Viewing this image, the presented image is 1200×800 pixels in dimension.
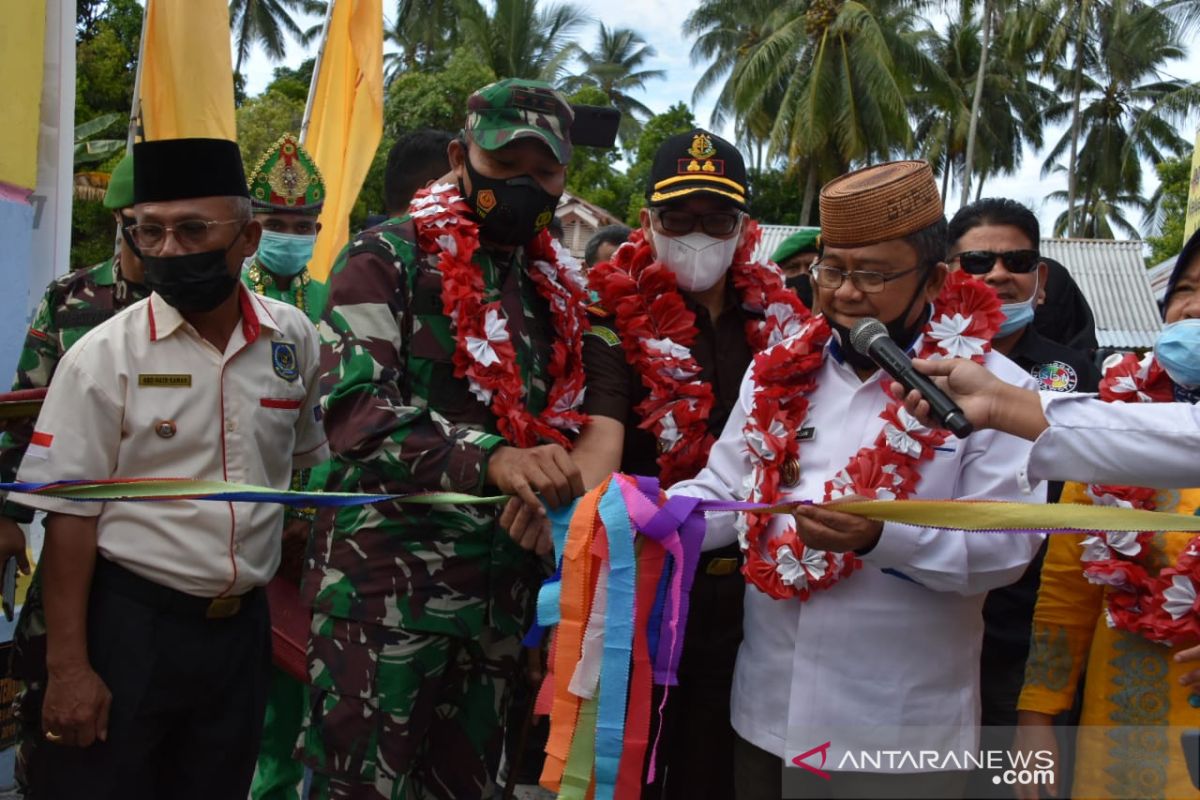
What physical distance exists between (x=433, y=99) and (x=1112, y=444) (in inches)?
970

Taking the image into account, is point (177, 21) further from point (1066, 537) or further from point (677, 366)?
point (1066, 537)

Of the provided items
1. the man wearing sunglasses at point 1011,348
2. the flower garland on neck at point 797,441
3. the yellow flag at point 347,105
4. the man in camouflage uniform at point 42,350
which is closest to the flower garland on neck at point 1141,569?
the flower garland on neck at point 797,441

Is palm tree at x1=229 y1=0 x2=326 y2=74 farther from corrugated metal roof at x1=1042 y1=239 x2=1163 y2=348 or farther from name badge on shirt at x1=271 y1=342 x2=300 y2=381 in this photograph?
name badge on shirt at x1=271 y1=342 x2=300 y2=381

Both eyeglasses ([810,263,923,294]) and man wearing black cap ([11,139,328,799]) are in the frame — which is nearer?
eyeglasses ([810,263,923,294])

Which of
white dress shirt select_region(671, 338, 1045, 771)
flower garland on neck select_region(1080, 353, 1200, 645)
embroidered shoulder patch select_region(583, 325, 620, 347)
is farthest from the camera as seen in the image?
embroidered shoulder patch select_region(583, 325, 620, 347)

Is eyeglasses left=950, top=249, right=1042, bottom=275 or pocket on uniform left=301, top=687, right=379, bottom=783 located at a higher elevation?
eyeglasses left=950, top=249, right=1042, bottom=275

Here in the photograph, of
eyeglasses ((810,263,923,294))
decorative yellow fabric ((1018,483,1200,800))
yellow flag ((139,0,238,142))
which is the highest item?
yellow flag ((139,0,238,142))

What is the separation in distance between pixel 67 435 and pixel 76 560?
33cm

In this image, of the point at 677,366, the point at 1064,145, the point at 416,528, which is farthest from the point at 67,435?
the point at 1064,145

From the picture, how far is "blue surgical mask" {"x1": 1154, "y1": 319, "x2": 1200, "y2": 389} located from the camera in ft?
8.55

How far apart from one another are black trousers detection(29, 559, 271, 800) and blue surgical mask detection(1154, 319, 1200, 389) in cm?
256

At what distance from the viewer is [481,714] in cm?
305

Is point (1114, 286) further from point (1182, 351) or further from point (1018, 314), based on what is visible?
point (1182, 351)

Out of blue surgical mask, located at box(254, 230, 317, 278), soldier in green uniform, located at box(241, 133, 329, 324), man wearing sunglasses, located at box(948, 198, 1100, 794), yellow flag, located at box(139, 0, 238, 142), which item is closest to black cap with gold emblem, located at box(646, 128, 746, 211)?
man wearing sunglasses, located at box(948, 198, 1100, 794)
